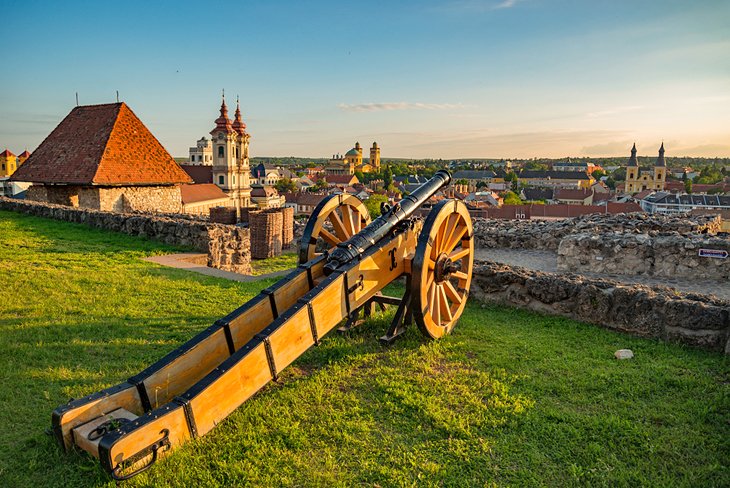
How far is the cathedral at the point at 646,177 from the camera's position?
101 metres

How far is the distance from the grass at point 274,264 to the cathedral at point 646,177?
10586 centimetres

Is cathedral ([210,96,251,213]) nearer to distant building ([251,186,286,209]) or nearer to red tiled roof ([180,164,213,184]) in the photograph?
red tiled roof ([180,164,213,184])

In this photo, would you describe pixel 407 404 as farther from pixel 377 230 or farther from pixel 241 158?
pixel 241 158

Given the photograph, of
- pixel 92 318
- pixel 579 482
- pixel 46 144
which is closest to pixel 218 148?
pixel 46 144

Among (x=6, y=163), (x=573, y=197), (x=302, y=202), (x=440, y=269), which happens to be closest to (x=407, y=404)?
(x=440, y=269)

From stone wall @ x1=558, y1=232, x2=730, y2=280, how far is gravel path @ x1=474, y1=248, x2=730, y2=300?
0.21m

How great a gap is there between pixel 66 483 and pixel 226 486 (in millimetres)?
863

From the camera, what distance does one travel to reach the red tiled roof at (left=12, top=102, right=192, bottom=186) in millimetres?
14188

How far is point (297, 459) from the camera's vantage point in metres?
3.12

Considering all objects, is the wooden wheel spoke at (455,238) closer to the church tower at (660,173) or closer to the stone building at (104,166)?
the stone building at (104,166)

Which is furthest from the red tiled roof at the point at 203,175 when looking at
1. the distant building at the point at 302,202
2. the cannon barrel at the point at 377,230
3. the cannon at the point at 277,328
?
the cannon barrel at the point at 377,230

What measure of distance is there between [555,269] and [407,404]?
713 centimetres

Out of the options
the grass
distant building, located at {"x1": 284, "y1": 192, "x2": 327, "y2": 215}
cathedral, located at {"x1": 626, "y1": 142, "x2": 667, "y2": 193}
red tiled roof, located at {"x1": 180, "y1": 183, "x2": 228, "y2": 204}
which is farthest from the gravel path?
cathedral, located at {"x1": 626, "y1": 142, "x2": 667, "y2": 193}

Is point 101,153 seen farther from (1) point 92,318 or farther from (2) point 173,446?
(2) point 173,446
